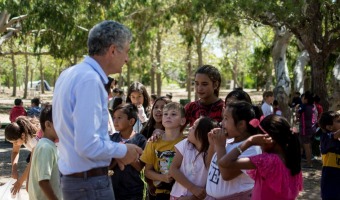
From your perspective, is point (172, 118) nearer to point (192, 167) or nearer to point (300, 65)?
point (192, 167)

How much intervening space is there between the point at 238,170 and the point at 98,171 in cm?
113

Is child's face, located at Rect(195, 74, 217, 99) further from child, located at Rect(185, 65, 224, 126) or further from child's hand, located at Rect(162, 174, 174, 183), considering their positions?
child's hand, located at Rect(162, 174, 174, 183)

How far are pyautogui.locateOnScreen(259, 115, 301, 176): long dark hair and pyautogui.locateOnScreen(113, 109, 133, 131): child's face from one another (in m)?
1.72

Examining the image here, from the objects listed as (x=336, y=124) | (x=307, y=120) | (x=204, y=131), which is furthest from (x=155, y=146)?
(x=307, y=120)

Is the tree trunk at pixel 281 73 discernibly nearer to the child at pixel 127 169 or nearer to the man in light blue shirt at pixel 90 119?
the child at pixel 127 169

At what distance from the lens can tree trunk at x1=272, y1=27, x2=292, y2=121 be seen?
1537 cm

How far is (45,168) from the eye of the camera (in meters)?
3.79

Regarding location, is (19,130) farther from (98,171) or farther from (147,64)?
(147,64)

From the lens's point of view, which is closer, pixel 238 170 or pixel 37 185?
pixel 238 170

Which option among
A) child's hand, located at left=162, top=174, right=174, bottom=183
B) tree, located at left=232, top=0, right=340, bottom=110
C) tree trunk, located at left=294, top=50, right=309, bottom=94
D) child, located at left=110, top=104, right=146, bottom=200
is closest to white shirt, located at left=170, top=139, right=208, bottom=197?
child's hand, located at left=162, top=174, right=174, bottom=183

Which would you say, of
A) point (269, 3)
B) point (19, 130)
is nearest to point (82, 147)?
point (19, 130)

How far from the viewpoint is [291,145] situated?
3643 millimetres

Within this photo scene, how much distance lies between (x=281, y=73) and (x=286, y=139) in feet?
41.2

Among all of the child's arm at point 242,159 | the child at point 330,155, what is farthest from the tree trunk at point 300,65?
the child's arm at point 242,159
